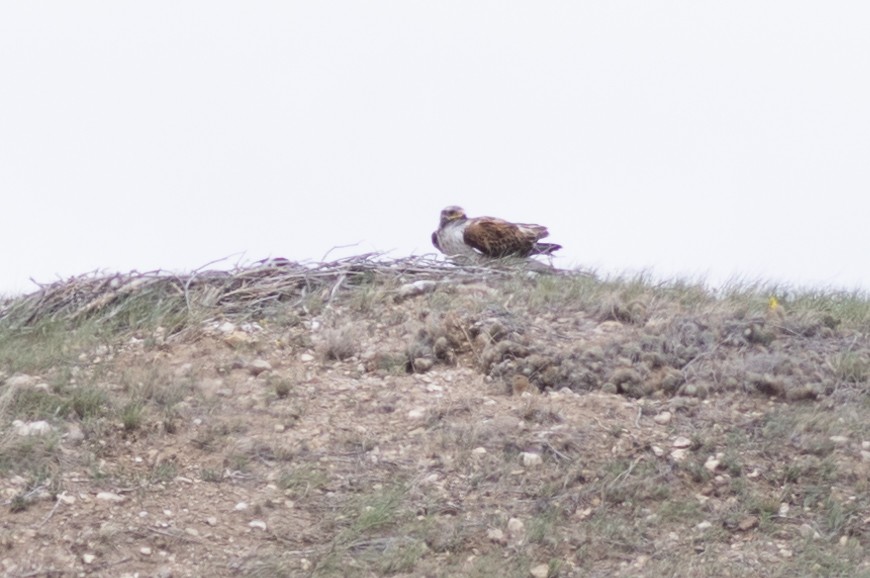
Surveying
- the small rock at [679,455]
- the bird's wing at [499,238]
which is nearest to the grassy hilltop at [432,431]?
the small rock at [679,455]

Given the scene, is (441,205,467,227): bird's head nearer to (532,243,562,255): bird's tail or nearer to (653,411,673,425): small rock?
(532,243,562,255): bird's tail

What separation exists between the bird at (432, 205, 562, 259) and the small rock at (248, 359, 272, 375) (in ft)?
9.01

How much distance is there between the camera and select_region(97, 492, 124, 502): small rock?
17.6 feet

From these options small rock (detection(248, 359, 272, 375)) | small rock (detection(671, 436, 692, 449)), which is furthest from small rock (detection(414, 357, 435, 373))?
small rock (detection(671, 436, 692, 449))

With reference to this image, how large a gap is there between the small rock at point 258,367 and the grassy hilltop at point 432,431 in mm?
22

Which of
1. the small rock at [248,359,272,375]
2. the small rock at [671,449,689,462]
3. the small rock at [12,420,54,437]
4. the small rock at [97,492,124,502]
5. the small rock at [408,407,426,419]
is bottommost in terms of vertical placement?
the small rock at [671,449,689,462]

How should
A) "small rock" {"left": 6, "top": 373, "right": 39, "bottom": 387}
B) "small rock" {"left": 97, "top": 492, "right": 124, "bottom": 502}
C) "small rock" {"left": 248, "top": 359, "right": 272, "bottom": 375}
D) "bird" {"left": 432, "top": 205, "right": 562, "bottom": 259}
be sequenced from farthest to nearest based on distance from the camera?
"bird" {"left": 432, "top": 205, "right": 562, "bottom": 259}
"small rock" {"left": 248, "top": 359, "right": 272, "bottom": 375}
"small rock" {"left": 6, "top": 373, "right": 39, "bottom": 387}
"small rock" {"left": 97, "top": 492, "right": 124, "bottom": 502}

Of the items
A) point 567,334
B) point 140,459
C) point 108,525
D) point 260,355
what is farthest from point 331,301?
point 108,525

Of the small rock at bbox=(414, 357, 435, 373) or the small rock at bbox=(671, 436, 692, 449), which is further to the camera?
the small rock at bbox=(414, 357, 435, 373)

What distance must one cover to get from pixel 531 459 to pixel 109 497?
1953mm

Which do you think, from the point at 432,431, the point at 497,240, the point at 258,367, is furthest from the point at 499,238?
the point at 432,431

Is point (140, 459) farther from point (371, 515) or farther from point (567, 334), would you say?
point (567, 334)

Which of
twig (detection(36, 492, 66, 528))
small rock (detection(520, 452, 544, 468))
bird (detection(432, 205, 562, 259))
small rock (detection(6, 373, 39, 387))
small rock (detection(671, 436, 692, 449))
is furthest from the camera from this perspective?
bird (detection(432, 205, 562, 259))

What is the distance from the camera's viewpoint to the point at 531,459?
5875 mm
